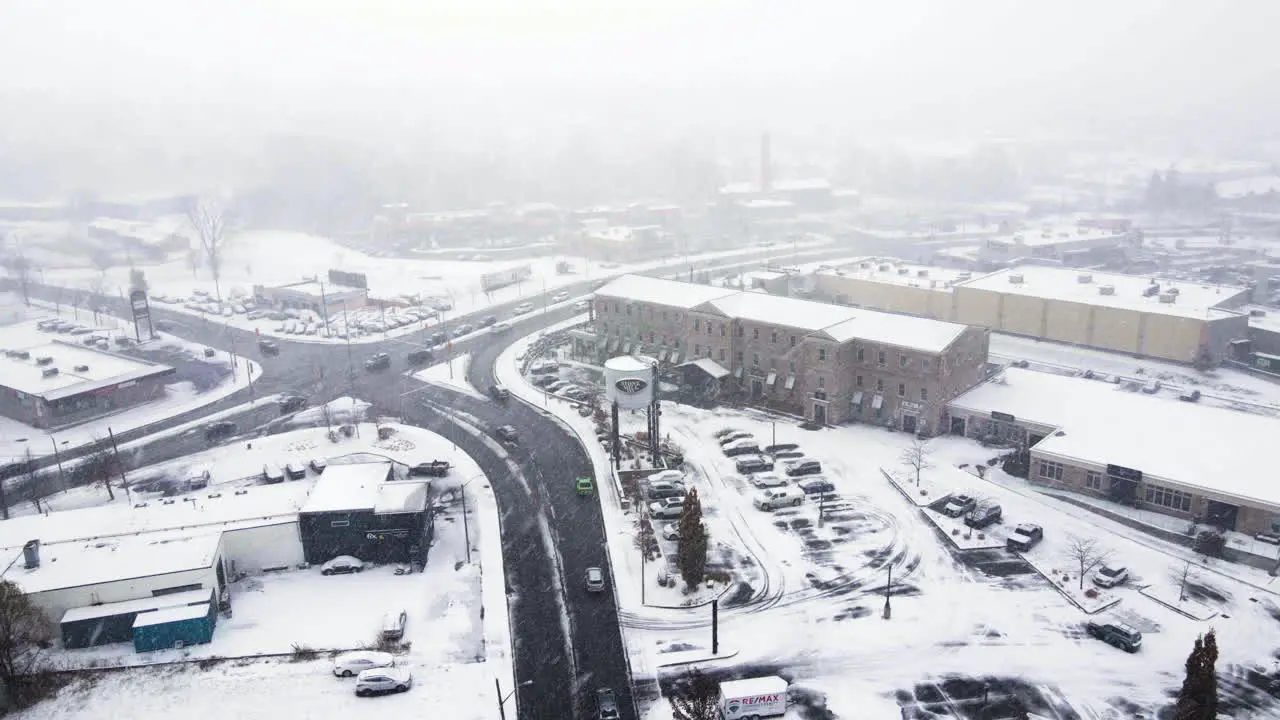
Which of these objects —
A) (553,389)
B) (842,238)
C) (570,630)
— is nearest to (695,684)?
(570,630)

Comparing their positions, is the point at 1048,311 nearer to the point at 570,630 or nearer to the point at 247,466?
the point at 570,630

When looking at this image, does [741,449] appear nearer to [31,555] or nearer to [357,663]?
[357,663]

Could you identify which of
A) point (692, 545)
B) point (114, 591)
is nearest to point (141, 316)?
point (114, 591)

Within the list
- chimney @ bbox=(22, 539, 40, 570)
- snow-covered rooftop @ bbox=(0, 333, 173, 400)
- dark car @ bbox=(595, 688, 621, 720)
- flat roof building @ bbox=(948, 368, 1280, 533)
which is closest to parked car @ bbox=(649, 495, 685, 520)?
dark car @ bbox=(595, 688, 621, 720)

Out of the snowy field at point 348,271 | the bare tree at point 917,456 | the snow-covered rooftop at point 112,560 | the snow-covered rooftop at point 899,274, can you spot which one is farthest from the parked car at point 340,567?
the snow-covered rooftop at point 899,274

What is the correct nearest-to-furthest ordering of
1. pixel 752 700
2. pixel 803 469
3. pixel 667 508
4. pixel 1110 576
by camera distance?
pixel 752 700 < pixel 1110 576 < pixel 667 508 < pixel 803 469

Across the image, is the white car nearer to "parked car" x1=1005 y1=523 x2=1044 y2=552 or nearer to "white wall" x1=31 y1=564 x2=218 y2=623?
"white wall" x1=31 y1=564 x2=218 y2=623
